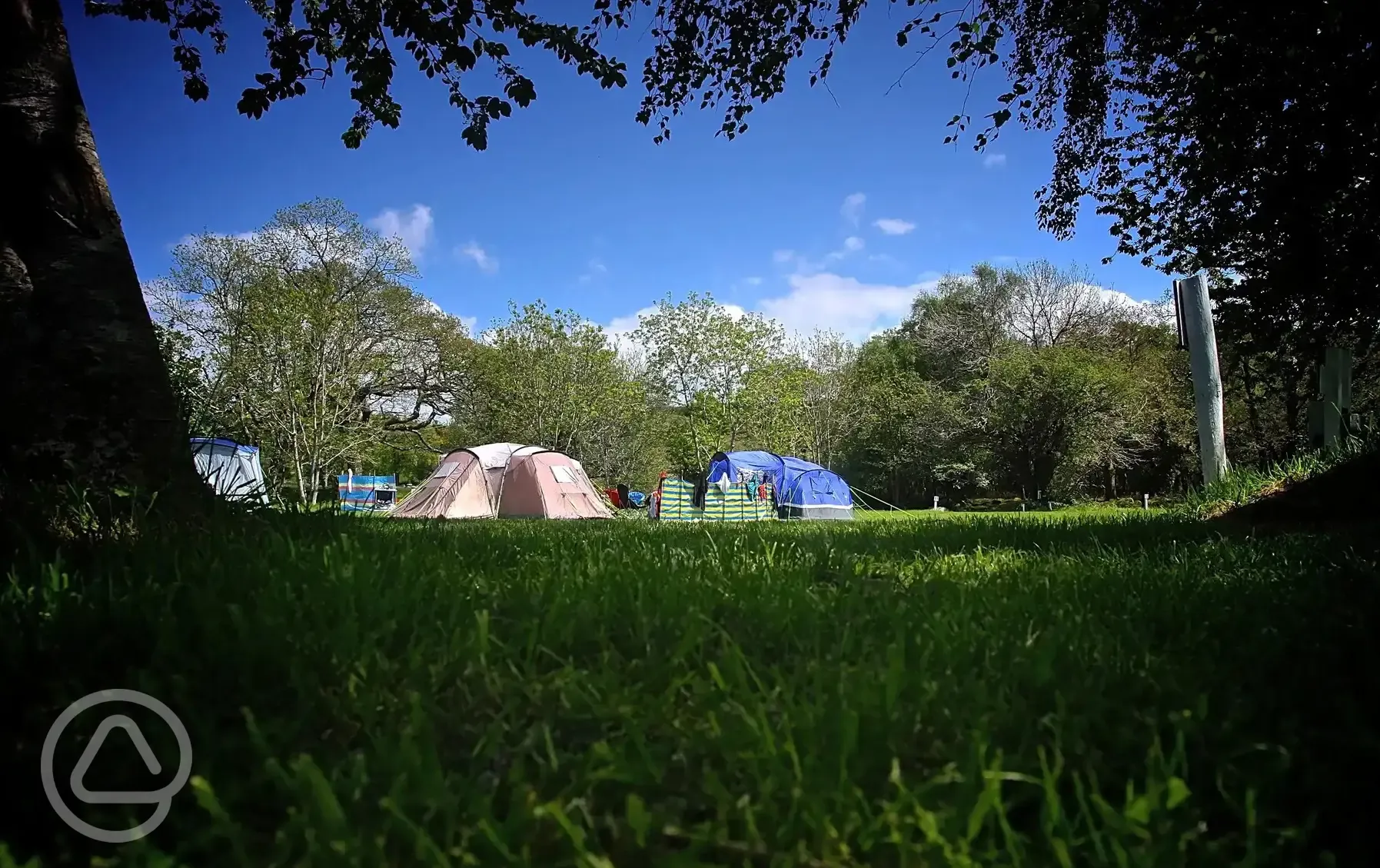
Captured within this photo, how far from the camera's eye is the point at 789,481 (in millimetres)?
18312

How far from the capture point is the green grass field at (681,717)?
917 mm

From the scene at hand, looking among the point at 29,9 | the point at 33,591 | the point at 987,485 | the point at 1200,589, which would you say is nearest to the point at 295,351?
the point at 29,9

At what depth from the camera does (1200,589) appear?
7.88 ft

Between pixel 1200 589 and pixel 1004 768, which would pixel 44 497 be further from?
pixel 1200 589

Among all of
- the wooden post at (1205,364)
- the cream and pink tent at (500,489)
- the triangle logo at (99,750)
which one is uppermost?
the wooden post at (1205,364)

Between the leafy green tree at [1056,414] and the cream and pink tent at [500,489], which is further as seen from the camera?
the leafy green tree at [1056,414]

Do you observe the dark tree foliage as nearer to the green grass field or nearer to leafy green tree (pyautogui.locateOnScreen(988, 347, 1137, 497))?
the green grass field

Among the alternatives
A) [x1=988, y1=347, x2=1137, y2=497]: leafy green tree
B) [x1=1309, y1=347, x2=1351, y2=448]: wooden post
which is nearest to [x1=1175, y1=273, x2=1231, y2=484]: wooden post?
[x1=1309, y1=347, x2=1351, y2=448]: wooden post

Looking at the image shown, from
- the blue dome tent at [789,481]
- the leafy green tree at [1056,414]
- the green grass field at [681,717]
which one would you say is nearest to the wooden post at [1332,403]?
the green grass field at [681,717]

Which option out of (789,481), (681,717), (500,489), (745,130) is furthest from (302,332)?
(681,717)

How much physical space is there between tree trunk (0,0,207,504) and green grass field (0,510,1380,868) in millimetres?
774
